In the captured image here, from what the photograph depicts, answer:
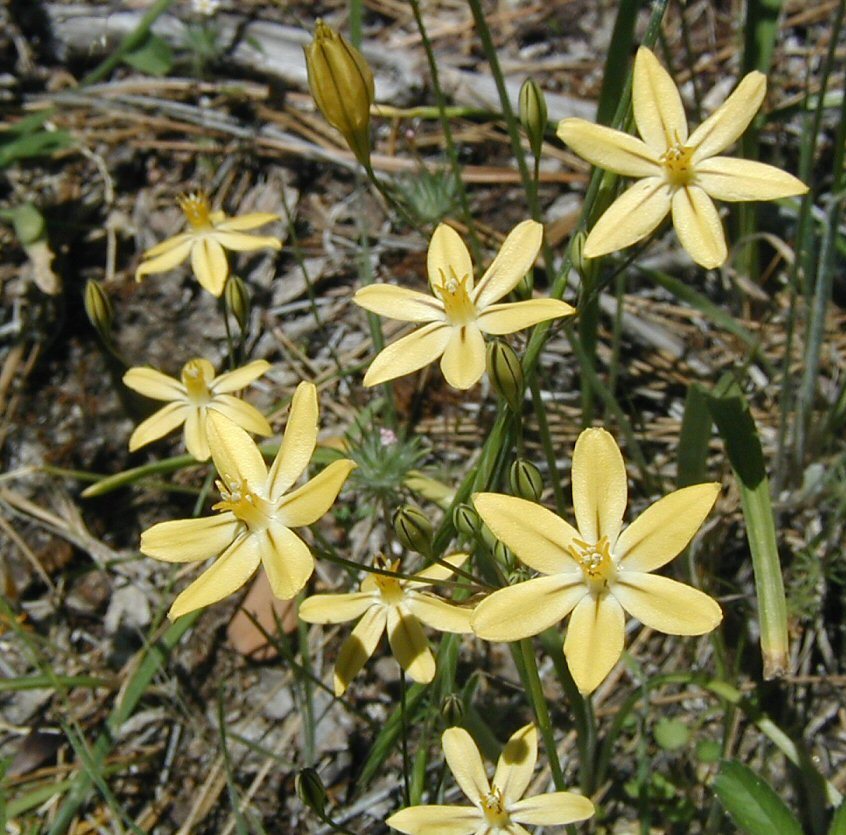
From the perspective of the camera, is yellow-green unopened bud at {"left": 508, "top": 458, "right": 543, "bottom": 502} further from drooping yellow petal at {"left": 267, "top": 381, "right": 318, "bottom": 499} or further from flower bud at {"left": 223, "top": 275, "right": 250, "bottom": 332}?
flower bud at {"left": 223, "top": 275, "right": 250, "bottom": 332}

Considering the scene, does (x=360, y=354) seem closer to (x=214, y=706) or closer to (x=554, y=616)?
(x=214, y=706)

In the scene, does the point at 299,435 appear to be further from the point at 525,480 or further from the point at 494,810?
the point at 494,810

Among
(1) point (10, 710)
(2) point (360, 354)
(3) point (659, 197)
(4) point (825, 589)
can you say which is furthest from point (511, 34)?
(1) point (10, 710)

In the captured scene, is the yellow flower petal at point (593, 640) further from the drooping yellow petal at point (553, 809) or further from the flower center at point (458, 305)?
the flower center at point (458, 305)

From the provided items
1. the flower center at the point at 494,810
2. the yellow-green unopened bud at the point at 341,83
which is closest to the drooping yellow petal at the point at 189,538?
the flower center at the point at 494,810

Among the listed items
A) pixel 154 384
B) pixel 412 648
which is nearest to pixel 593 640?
pixel 412 648
